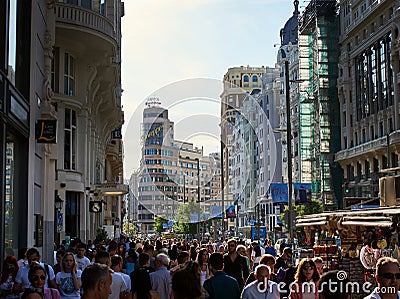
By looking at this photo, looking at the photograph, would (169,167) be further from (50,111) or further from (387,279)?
(387,279)

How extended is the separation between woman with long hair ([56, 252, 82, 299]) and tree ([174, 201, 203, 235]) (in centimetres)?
8778

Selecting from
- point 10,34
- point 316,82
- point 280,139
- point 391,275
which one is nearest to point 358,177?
point 316,82

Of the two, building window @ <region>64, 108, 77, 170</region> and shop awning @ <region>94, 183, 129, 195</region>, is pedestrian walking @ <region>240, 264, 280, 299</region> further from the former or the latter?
shop awning @ <region>94, 183, 129, 195</region>

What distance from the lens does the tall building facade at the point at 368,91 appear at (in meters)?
65.4

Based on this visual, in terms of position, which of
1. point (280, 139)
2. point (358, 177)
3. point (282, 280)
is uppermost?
point (280, 139)

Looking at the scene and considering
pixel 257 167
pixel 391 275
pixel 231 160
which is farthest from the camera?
pixel 231 160

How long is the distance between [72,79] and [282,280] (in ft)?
77.6

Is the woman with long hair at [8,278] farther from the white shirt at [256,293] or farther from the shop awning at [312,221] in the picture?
the shop awning at [312,221]

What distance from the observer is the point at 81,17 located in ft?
101

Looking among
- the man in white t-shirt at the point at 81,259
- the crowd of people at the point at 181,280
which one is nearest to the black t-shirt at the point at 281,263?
the crowd of people at the point at 181,280

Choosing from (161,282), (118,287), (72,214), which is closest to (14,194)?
(161,282)

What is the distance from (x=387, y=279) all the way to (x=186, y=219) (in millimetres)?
93605

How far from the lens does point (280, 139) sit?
120m

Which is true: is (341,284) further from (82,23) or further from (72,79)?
(72,79)
